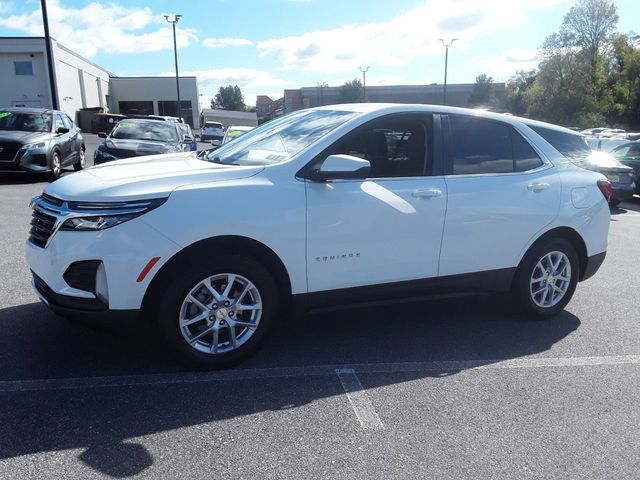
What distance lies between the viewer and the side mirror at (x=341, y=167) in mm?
3857

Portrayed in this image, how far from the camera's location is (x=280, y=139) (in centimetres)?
454

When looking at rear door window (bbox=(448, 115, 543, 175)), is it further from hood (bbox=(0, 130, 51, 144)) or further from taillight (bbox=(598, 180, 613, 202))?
hood (bbox=(0, 130, 51, 144))

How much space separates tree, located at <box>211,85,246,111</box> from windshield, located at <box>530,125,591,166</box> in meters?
118

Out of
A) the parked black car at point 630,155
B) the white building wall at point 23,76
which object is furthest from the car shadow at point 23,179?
the white building wall at point 23,76

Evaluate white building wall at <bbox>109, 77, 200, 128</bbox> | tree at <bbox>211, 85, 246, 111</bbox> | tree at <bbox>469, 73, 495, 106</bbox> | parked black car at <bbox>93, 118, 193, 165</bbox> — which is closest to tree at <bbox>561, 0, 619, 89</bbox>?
tree at <bbox>469, 73, 495, 106</bbox>

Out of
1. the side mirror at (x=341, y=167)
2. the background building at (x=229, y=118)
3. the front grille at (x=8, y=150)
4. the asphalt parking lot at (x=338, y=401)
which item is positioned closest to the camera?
the asphalt parking lot at (x=338, y=401)

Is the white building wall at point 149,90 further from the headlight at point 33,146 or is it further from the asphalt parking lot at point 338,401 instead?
the asphalt parking lot at point 338,401

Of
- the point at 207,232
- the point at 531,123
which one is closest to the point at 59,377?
the point at 207,232

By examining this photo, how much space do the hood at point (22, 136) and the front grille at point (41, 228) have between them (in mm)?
10360

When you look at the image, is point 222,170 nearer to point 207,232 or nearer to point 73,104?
point 207,232

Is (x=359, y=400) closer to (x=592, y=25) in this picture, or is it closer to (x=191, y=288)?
(x=191, y=288)

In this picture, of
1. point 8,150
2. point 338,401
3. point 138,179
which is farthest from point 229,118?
point 338,401

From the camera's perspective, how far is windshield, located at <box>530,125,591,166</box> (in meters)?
5.23

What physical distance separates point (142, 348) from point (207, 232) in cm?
120
